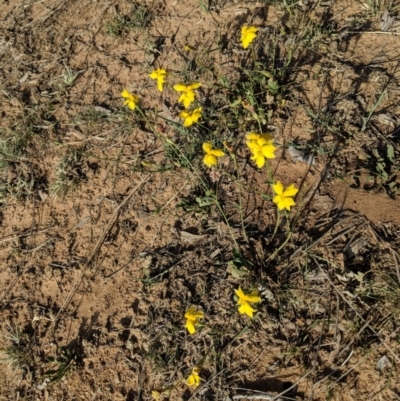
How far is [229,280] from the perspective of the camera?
8.47 ft

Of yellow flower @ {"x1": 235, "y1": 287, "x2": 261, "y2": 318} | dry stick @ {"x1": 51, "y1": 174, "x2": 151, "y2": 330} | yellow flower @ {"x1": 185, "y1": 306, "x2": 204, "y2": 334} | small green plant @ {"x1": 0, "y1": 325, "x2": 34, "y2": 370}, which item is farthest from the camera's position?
dry stick @ {"x1": 51, "y1": 174, "x2": 151, "y2": 330}

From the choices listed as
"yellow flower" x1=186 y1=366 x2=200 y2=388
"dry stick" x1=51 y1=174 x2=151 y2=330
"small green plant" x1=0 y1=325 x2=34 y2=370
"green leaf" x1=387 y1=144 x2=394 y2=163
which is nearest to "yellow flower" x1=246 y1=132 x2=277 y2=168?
"green leaf" x1=387 y1=144 x2=394 y2=163

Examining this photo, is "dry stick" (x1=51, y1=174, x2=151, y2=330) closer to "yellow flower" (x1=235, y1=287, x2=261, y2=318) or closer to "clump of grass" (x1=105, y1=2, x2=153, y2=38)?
"yellow flower" (x1=235, y1=287, x2=261, y2=318)

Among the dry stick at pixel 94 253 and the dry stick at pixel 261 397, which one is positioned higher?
the dry stick at pixel 94 253

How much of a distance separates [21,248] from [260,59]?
86.9 inches

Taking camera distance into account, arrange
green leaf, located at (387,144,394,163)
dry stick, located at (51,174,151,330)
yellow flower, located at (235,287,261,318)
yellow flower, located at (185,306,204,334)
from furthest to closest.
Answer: dry stick, located at (51,174,151,330) < green leaf, located at (387,144,394,163) < yellow flower, located at (185,306,204,334) < yellow flower, located at (235,287,261,318)

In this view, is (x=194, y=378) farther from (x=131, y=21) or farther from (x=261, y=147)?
(x=131, y=21)

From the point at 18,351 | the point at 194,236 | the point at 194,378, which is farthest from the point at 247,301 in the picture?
the point at 18,351

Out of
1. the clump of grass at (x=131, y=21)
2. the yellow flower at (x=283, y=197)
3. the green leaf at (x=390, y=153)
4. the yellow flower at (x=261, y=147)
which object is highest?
the clump of grass at (x=131, y=21)

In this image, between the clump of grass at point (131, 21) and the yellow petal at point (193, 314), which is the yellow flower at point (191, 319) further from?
the clump of grass at point (131, 21)

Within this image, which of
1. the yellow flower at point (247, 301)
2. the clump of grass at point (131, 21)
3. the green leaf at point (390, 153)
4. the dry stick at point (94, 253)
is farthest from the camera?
the clump of grass at point (131, 21)

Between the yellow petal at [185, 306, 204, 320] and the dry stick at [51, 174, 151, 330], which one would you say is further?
the dry stick at [51, 174, 151, 330]

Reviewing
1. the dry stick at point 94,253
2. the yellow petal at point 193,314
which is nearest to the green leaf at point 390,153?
the yellow petal at point 193,314

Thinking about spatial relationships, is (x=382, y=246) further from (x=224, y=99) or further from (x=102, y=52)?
(x=102, y=52)
